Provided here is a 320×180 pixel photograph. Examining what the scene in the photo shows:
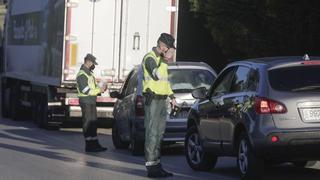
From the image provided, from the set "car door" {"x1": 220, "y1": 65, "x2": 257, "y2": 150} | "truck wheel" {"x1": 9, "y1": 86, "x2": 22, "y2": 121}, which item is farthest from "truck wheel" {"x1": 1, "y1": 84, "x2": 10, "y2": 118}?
"car door" {"x1": 220, "y1": 65, "x2": 257, "y2": 150}

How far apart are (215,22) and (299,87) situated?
43.4 ft

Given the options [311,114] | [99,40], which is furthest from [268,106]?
[99,40]

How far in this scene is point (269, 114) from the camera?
9.67m

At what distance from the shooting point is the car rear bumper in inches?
376

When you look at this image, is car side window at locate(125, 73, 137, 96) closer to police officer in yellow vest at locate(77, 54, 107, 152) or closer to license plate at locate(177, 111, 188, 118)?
police officer in yellow vest at locate(77, 54, 107, 152)

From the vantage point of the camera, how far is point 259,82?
395 inches

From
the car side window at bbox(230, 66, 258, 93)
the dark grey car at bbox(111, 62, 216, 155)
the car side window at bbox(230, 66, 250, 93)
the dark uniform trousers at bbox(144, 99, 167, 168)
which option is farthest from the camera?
the dark grey car at bbox(111, 62, 216, 155)

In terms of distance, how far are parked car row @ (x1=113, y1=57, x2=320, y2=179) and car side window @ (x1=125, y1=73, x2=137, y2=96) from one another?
10.4 feet

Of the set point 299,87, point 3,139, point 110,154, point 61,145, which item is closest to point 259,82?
point 299,87

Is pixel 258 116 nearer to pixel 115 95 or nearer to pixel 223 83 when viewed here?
pixel 223 83

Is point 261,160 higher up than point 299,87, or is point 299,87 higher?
point 299,87

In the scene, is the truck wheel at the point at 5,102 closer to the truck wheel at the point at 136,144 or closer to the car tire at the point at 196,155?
the truck wheel at the point at 136,144

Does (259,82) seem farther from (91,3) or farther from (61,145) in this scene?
(91,3)

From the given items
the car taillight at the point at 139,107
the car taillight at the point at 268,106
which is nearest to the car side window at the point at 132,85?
the car taillight at the point at 139,107
